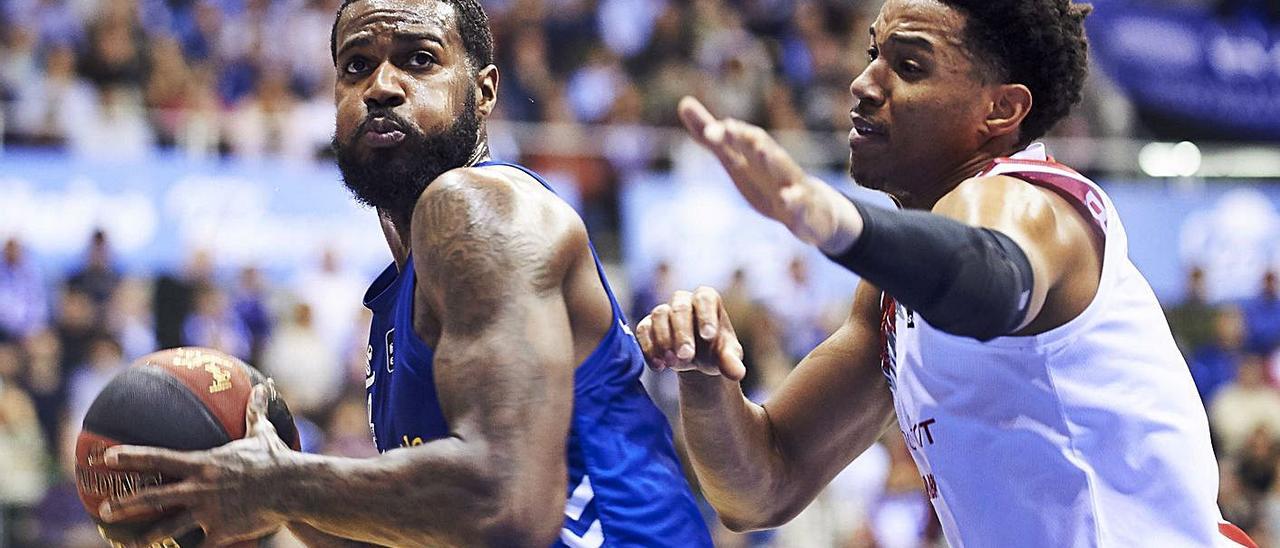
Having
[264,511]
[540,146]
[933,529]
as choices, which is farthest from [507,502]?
[540,146]

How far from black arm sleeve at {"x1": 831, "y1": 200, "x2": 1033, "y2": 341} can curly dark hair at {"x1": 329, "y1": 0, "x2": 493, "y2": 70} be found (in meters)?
1.37

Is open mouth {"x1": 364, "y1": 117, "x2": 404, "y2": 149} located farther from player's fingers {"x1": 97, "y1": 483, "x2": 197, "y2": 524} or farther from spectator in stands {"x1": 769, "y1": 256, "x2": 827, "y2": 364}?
spectator in stands {"x1": 769, "y1": 256, "x2": 827, "y2": 364}

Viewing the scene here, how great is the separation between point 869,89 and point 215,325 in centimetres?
764

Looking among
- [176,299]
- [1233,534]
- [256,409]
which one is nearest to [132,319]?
[176,299]

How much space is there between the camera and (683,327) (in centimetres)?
350

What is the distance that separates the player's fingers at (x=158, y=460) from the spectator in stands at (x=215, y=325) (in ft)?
24.7

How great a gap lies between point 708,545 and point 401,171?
3.88ft

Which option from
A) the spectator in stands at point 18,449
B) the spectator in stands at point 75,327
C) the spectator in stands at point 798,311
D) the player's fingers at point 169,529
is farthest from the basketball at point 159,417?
the spectator in stands at point 798,311

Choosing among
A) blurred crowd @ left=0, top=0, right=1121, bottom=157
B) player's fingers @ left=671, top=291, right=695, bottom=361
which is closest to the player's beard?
player's fingers @ left=671, top=291, right=695, bottom=361

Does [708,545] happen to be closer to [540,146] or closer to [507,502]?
[507,502]

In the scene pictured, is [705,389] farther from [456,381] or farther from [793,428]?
[456,381]

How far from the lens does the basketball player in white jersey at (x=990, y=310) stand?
2.84m

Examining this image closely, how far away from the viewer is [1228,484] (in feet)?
38.6

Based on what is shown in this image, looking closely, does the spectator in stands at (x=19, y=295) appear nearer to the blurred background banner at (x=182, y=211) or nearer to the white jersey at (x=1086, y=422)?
the blurred background banner at (x=182, y=211)
